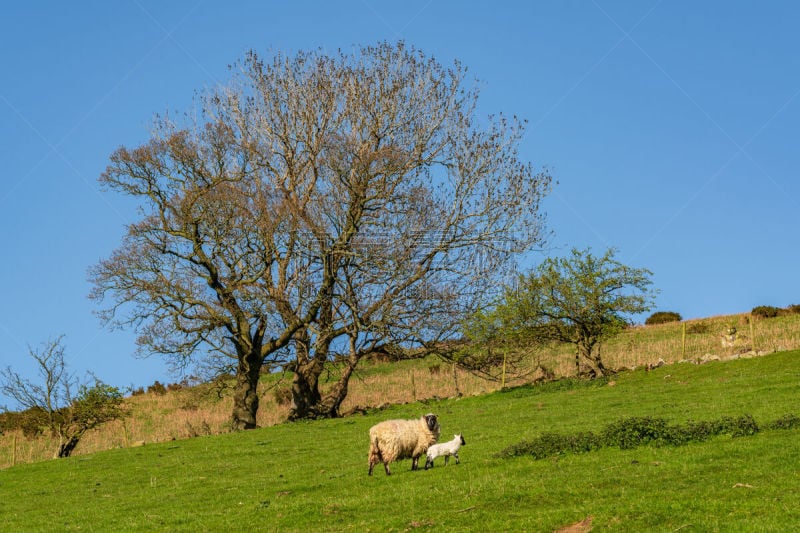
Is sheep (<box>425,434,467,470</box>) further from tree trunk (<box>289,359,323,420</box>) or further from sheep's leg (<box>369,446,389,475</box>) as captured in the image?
tree trunk (<box>289,359,323,420</box>)

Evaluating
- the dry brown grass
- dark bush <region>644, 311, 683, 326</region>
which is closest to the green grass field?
the dry brown grass

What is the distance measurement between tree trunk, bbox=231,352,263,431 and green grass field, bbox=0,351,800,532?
9.15 metres

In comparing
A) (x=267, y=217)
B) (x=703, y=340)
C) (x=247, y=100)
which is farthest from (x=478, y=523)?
(x=703, y=340)

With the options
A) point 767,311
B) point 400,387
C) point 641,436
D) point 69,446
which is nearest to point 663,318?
point 767,311

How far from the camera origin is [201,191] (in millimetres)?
50000

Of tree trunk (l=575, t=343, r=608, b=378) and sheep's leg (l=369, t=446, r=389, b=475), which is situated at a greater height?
tree trunk (l=575, t=343, r=608, b=378)

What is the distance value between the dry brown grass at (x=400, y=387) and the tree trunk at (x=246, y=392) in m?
1.79

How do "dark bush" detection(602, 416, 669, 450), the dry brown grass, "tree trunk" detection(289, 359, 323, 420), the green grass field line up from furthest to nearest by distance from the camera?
the dry brown grass < "tree trunk" detection(289, 359, 323, 420) < "dark bush" detection(602, 416, 669, 450) < the green grass field

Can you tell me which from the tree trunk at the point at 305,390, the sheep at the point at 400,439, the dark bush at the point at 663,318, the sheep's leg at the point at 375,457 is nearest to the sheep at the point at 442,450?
the sheep at the point at 400,439

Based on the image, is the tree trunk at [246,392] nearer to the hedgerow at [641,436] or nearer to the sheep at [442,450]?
the hedgerow at [641,436]

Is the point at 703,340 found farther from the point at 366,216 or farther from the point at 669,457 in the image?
the point at 669,457

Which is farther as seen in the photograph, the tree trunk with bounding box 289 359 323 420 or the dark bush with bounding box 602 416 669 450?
the tree trunk with bounding box 289 359 323 420

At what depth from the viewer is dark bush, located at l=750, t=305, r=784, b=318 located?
80.9m

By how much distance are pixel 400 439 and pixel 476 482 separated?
2.85m
